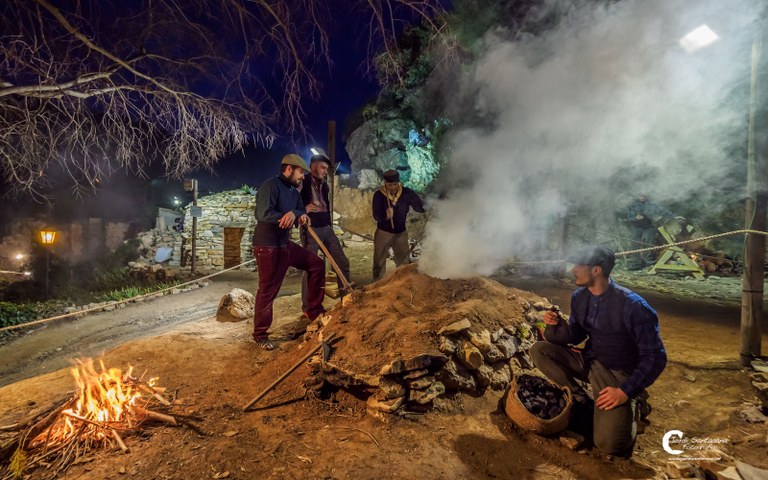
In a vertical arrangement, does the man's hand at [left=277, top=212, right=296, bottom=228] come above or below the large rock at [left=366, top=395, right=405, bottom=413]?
above

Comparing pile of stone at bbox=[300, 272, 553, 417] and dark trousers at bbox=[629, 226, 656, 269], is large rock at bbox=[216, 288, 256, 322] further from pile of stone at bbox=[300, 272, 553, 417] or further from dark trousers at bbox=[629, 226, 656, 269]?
dark trousers at bbox=[629, 226, 656, 269]

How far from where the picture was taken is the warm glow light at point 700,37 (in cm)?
364

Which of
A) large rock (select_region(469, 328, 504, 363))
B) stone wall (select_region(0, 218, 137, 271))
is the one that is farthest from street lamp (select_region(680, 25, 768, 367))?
stone wall (select_region(0, 218, 137, 271))

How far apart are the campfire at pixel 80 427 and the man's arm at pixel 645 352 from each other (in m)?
3.48

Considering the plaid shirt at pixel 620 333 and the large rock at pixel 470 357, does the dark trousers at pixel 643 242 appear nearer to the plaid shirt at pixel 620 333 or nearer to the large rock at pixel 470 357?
the plaid shirt at pixel 620 333

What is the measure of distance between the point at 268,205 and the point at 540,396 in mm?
3508

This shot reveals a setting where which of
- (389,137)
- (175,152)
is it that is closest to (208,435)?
(175,152)

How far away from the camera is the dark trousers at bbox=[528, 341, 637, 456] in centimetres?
252

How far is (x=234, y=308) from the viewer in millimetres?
5477

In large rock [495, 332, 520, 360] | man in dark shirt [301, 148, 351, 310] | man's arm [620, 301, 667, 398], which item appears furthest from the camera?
man in dark shirt [301, 148, 351, 310]

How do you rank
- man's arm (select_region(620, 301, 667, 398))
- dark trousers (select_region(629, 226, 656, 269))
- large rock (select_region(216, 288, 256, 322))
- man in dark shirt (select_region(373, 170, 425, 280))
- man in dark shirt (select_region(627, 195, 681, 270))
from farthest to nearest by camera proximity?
man in dark shirt (select_region(627, 195, 681, 270))
dark trousers (select_region(629, 226, 656, 269))
man in dark shirt (select_region(373, 170, 425, 280))
large rock (select_region(216, 288, 256, 322))
man's arm (select_region(620, 301, 667, 398))
